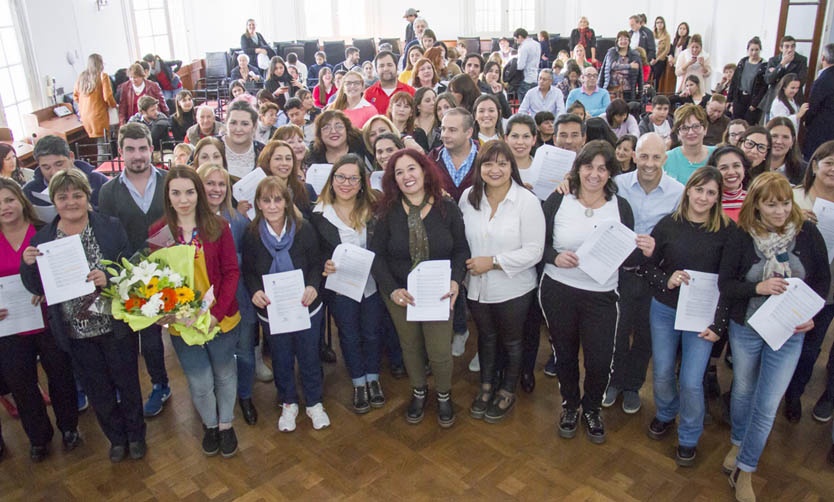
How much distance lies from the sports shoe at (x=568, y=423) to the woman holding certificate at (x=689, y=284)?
0.51m

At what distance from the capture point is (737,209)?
11.0ft

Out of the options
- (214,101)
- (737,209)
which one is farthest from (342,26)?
(737,209)

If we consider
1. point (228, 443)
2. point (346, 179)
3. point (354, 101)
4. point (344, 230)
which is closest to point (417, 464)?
point (228, 443)

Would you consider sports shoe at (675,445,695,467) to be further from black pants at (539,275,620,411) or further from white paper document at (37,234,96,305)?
white paper document at (37,234,96,305)

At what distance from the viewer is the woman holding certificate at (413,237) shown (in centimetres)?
328

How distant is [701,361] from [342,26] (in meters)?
15.9

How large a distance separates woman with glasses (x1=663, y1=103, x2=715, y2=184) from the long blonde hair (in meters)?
7.04

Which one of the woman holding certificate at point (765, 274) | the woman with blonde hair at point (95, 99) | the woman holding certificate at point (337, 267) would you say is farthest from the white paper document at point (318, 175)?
the woman with blonde hair at point (95, 99)

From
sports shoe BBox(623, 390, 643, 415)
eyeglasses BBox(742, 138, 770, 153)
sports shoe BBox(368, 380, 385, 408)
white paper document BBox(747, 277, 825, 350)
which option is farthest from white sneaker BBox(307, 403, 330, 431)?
eyeglasses BBox(742, 138, 770, 153)

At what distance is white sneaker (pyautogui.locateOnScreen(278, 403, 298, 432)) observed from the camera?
11.8 feet

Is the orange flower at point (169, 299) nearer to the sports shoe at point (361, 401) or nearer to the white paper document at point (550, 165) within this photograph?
the sports shoe at point (361, 401)

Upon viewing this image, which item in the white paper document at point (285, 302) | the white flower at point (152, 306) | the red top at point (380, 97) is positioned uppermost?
the red top at point (380, 97)

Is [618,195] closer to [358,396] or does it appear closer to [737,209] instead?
[737,209]

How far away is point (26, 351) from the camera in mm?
3260
